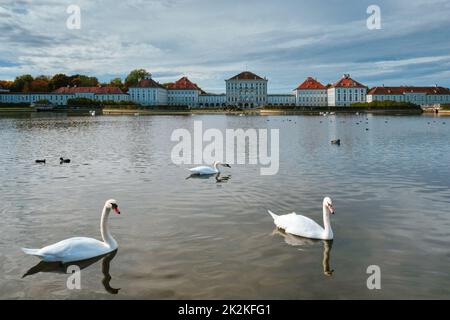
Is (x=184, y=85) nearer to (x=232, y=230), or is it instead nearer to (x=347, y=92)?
(x=347, y=92)

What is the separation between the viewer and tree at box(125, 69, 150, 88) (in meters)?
169

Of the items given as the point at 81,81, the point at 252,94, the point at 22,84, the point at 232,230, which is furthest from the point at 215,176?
the point at 81,81

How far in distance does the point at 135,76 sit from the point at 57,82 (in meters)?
27.6

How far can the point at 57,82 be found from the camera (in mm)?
158750

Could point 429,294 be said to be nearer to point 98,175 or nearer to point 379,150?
point 98,175

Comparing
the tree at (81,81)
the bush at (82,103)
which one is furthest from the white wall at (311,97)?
the tree at (81,81)

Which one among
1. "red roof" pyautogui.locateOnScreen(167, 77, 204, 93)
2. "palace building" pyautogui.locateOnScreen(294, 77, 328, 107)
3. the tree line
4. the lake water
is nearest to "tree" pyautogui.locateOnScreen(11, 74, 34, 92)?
the tree line

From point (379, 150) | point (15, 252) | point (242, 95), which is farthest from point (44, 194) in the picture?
point (242, 95)

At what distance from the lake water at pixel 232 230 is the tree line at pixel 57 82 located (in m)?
148

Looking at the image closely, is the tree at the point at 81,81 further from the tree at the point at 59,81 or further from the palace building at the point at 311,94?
the palace building at the point at 311,94

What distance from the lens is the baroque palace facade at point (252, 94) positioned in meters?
151

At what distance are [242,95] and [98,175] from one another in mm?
143086

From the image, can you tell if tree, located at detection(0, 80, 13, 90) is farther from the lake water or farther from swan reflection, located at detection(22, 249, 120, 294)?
swan reflection, located at detection(22, 249, 120, 294)

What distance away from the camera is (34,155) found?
72.5ft
